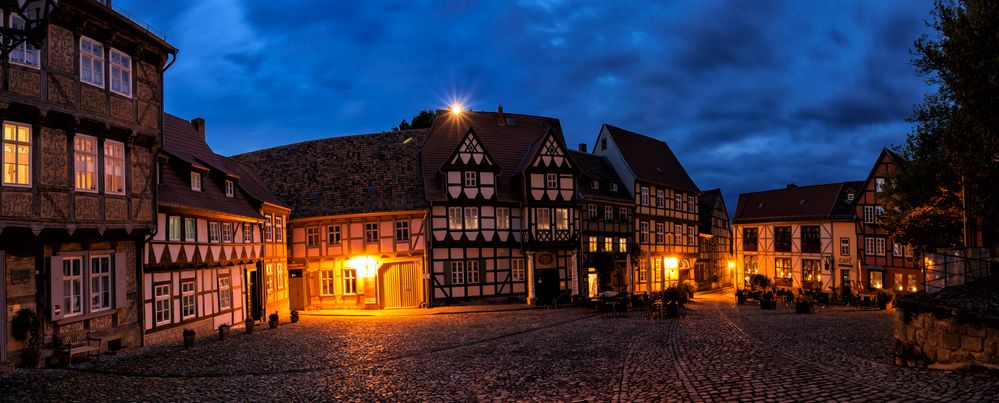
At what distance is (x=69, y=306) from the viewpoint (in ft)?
55.0

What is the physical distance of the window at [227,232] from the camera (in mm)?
25859

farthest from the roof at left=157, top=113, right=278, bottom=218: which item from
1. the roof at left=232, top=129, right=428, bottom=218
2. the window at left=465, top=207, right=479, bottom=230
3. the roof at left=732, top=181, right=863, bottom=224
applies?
the roof at left=732, top=181, right=863, bottom=224

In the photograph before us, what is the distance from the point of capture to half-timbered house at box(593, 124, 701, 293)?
43.0 m

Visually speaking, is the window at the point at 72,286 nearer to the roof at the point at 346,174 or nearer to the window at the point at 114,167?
the window at the point at 114,167

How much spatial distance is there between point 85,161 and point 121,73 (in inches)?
120

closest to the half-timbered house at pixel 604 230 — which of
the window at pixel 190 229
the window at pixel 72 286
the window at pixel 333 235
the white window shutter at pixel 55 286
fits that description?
the window at pixel 333 235

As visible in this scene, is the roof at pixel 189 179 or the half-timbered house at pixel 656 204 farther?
the half-timbered house at pixel 656 204

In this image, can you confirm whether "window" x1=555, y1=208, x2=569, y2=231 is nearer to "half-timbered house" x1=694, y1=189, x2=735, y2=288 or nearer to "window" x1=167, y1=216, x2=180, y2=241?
"half-timbered house" x1=694, y1=189, x2=735, y2=288

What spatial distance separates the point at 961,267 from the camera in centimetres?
1566

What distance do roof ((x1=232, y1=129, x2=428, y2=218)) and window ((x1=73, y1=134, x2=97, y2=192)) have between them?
1743cm

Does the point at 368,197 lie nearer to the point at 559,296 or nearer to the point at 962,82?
the point at 559,296

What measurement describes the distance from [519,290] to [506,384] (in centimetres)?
2244

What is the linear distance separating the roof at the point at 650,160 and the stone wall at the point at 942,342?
29.0 meters

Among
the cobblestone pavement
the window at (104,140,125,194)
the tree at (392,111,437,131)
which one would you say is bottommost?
the cobblestone pavement
